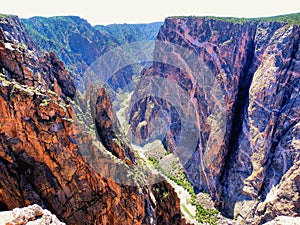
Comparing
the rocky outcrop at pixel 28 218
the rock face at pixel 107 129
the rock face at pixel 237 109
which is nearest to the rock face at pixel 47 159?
the rock face at pixel 107 129

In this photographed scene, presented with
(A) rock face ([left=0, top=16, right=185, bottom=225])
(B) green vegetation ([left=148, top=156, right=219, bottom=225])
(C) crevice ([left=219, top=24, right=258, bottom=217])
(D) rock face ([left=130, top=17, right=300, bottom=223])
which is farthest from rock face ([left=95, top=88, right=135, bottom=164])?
(C) crevice ([left=219, top=24, right=258, bottom=217])

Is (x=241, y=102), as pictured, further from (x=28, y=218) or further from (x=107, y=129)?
(x=28, y=218)

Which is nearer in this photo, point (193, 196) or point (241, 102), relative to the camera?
point (193, 196)

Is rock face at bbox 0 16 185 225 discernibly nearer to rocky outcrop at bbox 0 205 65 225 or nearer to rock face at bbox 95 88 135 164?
rock face at bbox 95 88 135 164

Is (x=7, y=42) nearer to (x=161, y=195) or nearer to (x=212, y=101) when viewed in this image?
(x=161, y=195)

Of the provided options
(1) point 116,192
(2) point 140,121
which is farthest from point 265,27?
(1) point 116,192

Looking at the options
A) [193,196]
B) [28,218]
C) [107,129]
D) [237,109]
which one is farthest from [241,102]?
[28,218]
